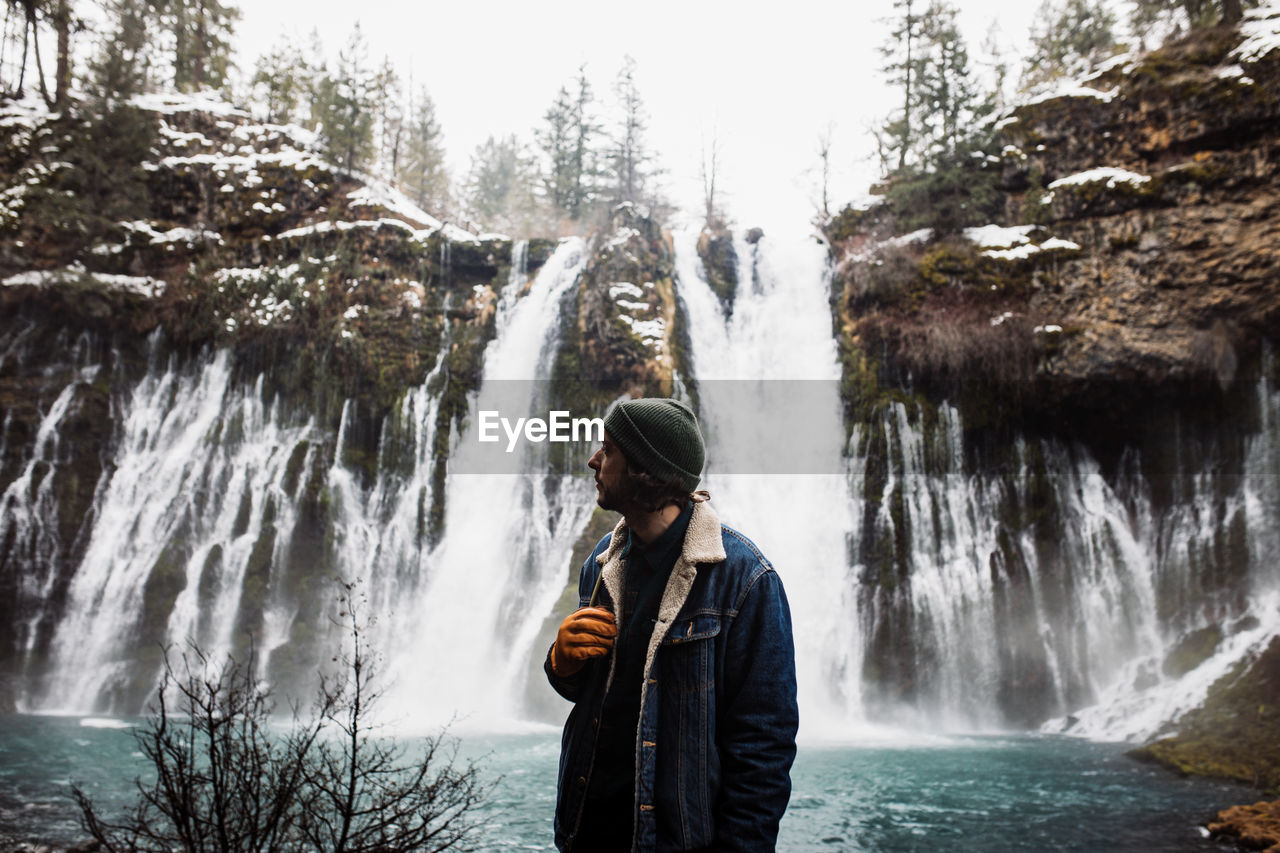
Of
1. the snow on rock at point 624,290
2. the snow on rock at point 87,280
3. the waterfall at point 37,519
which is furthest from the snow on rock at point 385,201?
the waterfall at point 37,519

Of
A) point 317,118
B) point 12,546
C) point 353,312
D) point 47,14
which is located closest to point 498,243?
point 353,312

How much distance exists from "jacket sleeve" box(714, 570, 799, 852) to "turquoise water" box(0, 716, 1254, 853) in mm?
5735

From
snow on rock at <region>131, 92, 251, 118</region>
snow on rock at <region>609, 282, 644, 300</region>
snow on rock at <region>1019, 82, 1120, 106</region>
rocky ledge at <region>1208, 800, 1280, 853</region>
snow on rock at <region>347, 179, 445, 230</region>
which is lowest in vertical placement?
rocky ledge at <region>1208, 800, 1280, 853</region>

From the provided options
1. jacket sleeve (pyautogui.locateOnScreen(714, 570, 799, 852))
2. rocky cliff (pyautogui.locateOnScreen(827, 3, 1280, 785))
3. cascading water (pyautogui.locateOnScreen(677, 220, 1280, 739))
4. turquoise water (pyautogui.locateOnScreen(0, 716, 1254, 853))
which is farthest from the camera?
rocky cliff (pyautogui.locateOnScreen(827, 3, 1280, 785))

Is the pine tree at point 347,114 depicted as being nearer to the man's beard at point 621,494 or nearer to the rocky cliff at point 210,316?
the rocky cliff at point 210,316

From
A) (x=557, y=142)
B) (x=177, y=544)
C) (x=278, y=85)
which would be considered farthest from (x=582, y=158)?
(x=177, y=544)

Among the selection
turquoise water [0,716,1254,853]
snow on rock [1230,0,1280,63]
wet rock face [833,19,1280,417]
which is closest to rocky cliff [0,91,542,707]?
turquoise water [0,716,1254,853]

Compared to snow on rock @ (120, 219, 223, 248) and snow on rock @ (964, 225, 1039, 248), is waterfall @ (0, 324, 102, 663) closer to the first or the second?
snow on rock @ (120, 219, 223, 248)

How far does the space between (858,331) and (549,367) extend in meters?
7.17

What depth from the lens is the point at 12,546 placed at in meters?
16.0

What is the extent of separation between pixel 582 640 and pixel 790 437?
14574mm

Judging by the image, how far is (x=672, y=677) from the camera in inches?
83.1

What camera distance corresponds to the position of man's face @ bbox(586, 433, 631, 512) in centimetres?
226

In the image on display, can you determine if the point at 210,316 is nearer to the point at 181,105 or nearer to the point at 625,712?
the point at 181,105
